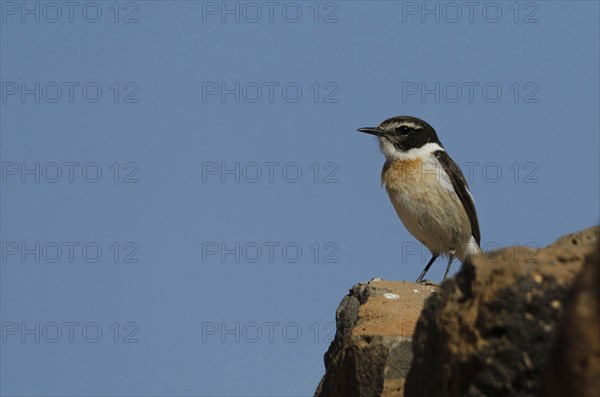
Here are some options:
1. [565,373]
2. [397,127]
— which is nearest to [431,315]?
[565,373]

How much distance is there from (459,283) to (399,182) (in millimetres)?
6862

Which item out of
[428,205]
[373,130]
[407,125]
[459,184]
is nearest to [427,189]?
[428,205]

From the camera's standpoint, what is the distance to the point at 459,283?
4.98 metres

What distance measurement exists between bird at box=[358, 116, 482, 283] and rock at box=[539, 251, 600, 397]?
7990 millimetres

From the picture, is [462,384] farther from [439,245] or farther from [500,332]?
[439,245]

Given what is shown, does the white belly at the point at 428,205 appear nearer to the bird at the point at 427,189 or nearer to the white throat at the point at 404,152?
the bird at the point at 427,189

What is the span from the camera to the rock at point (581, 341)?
3578 mm

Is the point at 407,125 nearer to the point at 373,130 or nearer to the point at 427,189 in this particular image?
the point at 373,130

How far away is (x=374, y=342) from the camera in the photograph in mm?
7469

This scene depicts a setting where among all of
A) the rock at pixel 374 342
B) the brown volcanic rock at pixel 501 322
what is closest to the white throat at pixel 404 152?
the rock at pixel 374 342

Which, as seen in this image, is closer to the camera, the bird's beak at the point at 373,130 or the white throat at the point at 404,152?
the white throat at the point at 404,152

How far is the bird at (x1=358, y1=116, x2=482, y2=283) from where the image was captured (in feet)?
38.5

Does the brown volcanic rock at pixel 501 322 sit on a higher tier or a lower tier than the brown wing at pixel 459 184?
lower

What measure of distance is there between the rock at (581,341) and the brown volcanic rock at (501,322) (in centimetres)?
64
